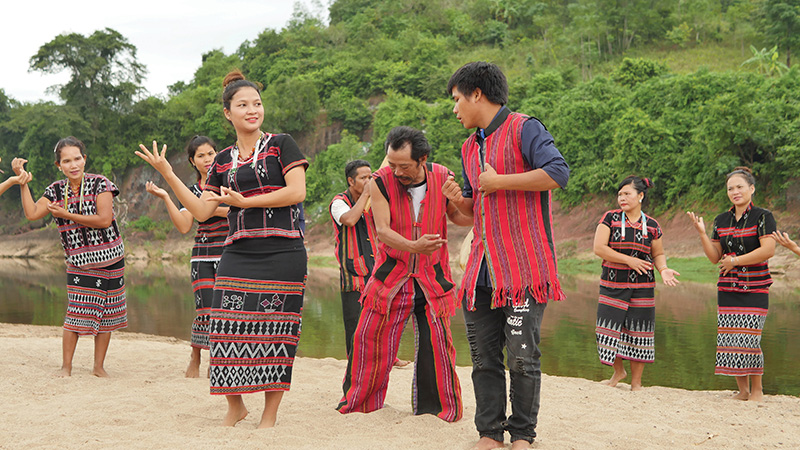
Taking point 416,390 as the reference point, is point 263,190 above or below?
above

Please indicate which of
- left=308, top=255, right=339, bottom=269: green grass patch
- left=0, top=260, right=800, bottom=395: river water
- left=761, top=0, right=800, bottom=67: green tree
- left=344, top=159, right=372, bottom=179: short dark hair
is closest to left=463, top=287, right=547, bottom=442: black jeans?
left=344, top=159, right=372, bottom=179: short dark hair

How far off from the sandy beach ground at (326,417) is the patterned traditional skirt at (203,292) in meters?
0.43

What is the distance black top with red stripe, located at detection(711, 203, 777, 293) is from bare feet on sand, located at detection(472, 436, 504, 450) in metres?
3.19

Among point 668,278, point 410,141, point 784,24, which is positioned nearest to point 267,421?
point 410,141

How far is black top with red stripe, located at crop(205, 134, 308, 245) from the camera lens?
4.03 metres

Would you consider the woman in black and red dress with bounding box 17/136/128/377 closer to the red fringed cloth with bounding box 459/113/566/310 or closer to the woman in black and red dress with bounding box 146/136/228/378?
the woman in black and red dress with bounding box 146/136/228/378

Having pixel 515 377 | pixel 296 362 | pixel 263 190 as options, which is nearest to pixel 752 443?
pixel 515 377

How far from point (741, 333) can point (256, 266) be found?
4.22 m

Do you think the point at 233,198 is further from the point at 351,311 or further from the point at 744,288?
the point at 744,288

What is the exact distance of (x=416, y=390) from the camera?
4469 mm

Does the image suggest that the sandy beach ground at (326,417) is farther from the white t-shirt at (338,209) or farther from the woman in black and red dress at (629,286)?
the white t-shirt at (338,209)

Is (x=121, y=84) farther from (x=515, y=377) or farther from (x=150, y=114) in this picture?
(x=515, y=377)

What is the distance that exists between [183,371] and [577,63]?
133 ft

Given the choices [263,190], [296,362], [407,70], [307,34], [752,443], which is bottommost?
[296,362]
